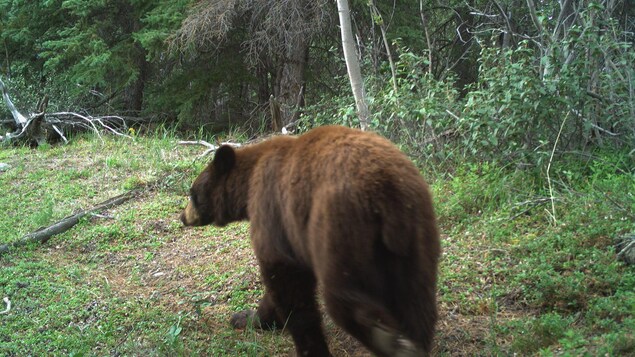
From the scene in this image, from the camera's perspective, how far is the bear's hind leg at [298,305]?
14.5 feet

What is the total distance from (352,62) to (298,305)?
4782 millimetres

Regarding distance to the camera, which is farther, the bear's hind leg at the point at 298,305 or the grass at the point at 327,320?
the grass at the point at 327,320

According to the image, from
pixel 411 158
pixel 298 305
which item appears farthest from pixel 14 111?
pixel 298 305

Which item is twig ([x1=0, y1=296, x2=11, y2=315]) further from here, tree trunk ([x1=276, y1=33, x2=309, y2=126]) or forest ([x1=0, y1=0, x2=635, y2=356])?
tree trunk ([x1=276, y1=33, x2=309, y2=126])

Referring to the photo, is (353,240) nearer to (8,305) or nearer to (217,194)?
(217,194)

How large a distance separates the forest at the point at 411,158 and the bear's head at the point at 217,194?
32.0 inches

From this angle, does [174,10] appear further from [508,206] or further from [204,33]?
[508,206]

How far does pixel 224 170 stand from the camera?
16.5 feet

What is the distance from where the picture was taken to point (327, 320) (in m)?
5.25

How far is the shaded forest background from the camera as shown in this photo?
6992 mm

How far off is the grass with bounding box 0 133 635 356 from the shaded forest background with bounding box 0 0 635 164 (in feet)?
1.99

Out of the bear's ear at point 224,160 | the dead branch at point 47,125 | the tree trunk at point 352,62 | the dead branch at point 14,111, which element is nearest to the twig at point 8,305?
the bear's ear at point 224,160

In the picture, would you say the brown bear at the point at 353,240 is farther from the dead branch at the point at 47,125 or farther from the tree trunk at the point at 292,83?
the dead branch at the point at 47,125

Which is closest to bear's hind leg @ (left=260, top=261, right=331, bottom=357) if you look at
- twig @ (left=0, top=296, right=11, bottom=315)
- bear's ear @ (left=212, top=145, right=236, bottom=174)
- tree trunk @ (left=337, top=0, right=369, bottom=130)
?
bear's ear @ (left=212, top=145, right=236, bottom=174)
